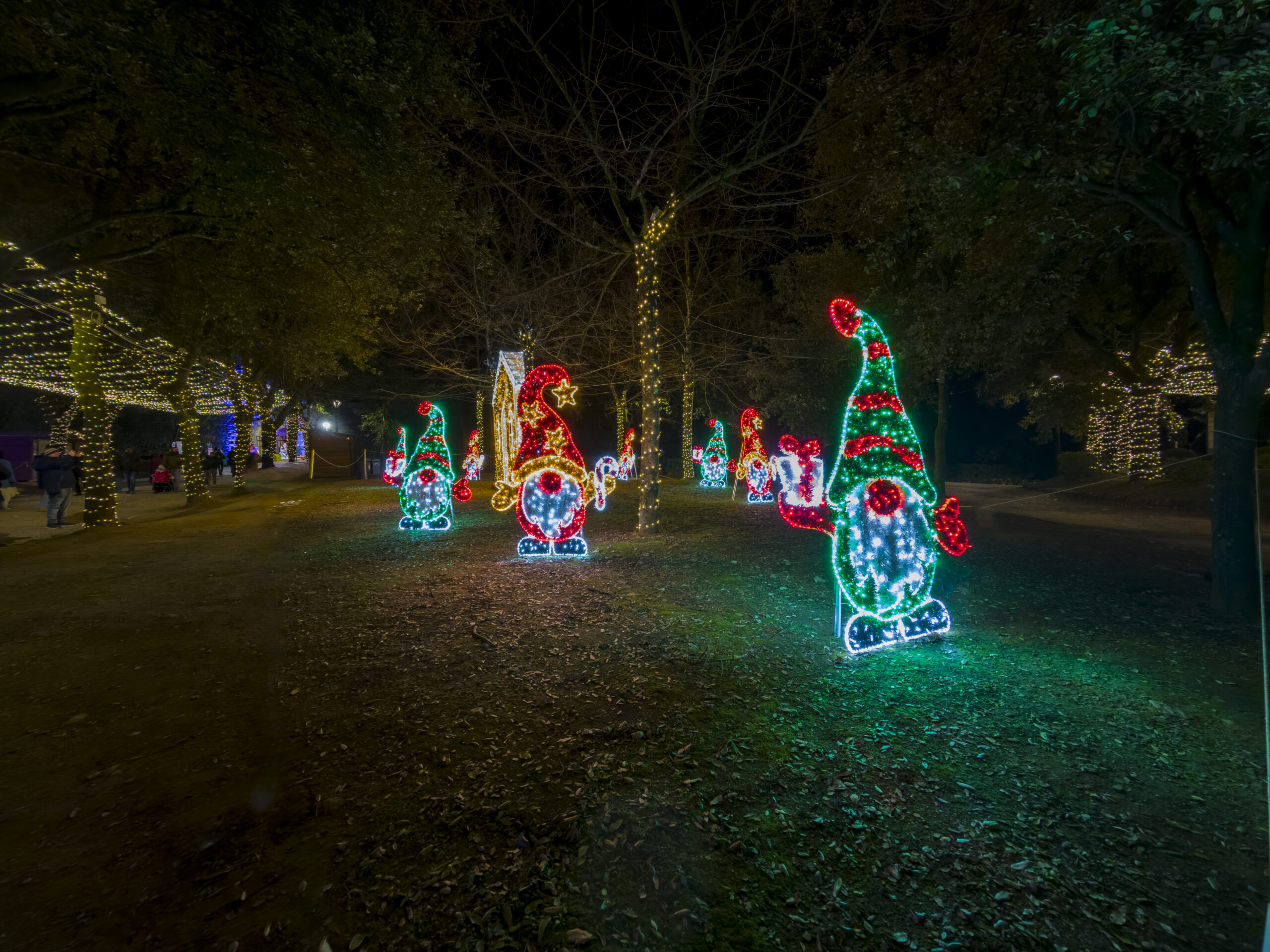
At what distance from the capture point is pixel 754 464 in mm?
16328

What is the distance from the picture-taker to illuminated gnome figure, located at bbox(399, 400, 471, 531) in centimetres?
1135

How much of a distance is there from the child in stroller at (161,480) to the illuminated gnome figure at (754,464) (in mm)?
20506

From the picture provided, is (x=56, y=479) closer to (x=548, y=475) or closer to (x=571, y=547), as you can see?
(x=548, y=475)

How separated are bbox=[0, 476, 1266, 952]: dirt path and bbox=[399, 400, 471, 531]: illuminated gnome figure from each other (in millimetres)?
5007

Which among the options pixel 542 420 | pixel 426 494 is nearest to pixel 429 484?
pixel 426 494

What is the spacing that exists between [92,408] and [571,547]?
11.1 metres

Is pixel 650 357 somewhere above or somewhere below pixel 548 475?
above

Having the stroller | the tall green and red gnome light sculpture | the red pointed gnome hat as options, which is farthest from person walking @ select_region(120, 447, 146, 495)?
the tall green and red gnome light sculpture

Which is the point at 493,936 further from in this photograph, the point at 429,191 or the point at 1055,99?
the point at 429,191

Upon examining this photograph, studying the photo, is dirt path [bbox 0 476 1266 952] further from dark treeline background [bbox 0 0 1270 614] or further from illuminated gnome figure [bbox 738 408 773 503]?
illuminated gnome figure [bbox 738 408 773 503]

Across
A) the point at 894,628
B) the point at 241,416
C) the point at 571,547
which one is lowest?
the point at 894,628

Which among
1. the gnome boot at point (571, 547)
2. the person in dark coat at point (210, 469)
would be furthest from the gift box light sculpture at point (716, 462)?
the person in dark coat at point (210, 469)

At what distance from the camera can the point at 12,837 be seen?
2.66m

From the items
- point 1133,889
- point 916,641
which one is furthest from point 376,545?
point 1133,889
